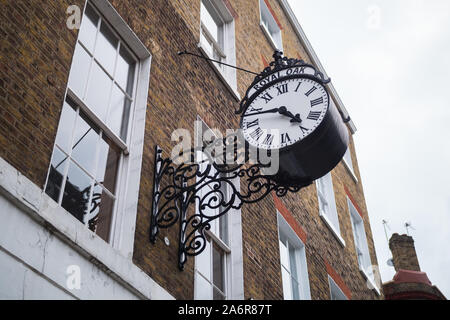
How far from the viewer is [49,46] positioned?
585 centimetres

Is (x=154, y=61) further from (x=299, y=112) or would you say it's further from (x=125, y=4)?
(x=299, y=112)

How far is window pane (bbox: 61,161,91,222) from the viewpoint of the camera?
5711mm

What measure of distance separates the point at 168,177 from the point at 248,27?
20.1 ft

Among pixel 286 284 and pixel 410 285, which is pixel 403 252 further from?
pixel 286 284

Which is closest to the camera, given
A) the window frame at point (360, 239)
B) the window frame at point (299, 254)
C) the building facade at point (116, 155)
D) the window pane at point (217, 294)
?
the building facade at point (116, 155)

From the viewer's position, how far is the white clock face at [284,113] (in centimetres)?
662

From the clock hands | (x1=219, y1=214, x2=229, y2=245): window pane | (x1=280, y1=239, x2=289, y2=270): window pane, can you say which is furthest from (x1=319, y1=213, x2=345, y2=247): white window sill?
the clock hands

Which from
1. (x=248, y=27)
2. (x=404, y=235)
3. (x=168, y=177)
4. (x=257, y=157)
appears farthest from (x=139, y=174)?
(x=404, y=235)

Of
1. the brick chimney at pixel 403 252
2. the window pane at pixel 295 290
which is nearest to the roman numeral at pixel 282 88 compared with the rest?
the window pane at pixel 295 290

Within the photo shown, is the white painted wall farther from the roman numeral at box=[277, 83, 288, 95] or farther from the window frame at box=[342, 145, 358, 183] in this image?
the window frame at box=[342, 145, 358, 183]

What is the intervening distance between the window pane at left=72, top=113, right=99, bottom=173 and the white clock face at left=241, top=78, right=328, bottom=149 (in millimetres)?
1680

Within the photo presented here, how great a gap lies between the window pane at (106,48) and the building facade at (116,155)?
2 centimetres

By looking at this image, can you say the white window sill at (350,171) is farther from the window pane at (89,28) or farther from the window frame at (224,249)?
the window pane at (89,28)
